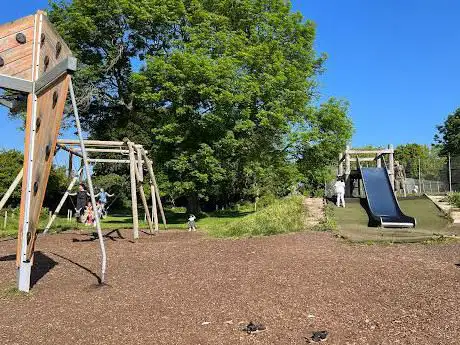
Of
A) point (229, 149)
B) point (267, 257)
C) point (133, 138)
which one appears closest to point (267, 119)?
point (229, 149)

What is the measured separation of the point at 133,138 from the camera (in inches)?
1250

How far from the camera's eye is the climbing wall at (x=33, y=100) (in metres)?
6.90

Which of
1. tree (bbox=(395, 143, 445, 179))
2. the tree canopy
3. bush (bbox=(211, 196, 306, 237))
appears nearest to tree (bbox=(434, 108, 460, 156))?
tree (bbox=(395, 143, 445, 179))

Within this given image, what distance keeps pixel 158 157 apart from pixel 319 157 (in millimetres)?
10994

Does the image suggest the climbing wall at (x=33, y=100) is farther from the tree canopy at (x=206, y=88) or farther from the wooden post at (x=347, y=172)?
the wooden post at (x=347, y=172)

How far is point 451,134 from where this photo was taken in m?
59.3

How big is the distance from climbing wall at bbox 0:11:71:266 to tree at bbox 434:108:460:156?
5739cm

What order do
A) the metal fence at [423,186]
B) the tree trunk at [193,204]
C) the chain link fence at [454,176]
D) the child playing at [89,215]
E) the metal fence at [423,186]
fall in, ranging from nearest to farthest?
the child playing at [89,215] → the tree trunk at [193,204] → the chain link fence at [454,176] → the metal fence at [423,186] → the metal fence at [423,186]

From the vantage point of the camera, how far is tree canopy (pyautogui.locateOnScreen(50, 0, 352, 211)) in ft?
85.1

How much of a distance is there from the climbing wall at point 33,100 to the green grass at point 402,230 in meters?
7.48

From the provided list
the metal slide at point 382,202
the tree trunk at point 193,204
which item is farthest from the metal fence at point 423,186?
the tree trunk at point 193,204

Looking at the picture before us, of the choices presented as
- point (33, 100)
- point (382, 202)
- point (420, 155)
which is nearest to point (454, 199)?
point (382, 202)

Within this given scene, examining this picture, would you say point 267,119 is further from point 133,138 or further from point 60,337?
point 60,337

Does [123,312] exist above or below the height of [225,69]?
below
